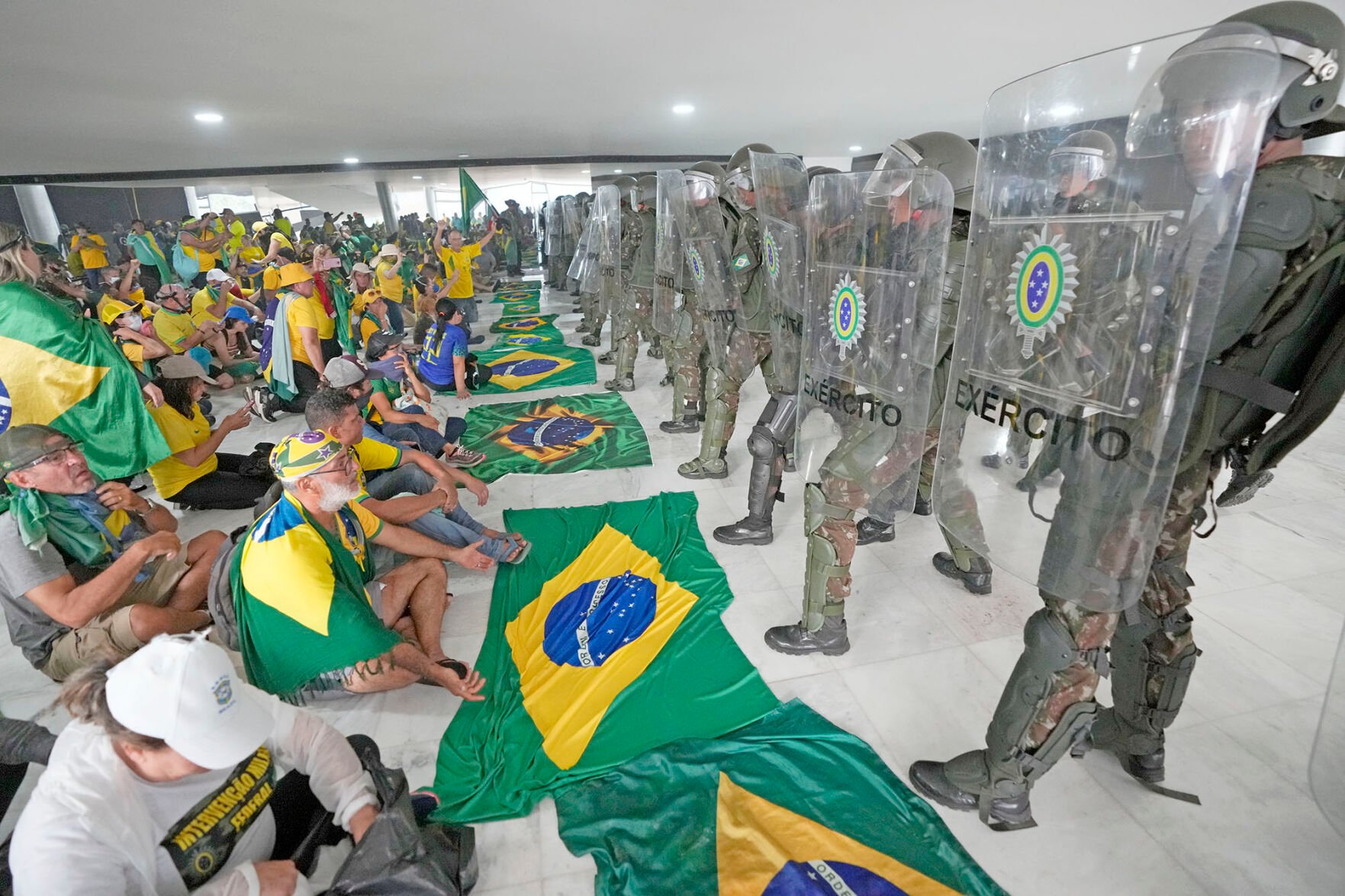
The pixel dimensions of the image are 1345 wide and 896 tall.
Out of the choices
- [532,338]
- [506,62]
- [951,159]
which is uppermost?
[506,62]

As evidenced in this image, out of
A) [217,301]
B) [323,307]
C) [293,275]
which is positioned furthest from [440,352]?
[217,301]

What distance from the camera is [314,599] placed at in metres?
1.77

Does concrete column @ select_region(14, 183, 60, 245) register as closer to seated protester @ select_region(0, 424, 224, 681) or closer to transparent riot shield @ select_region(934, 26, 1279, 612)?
seated protester @ select_region(0, 424, 224, 681)

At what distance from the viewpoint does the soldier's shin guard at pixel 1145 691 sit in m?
1.54

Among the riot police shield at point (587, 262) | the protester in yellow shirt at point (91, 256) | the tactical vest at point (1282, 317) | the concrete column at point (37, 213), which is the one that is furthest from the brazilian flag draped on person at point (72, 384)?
the concrete column at point (37, 213)

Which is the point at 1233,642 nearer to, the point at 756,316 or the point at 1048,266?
the point at 1048,266

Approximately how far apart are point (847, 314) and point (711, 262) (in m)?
1.58

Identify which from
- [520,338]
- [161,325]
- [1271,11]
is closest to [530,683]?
[1271,11]

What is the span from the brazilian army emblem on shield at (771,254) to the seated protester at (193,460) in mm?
2999

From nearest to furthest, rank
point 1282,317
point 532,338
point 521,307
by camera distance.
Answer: point 1282,317
point 532,338
point 521,307

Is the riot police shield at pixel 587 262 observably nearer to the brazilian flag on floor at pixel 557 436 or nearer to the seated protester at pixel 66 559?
the brazilian flag on floor at pixel 557 436

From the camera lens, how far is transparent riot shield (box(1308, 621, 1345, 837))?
0.98 m

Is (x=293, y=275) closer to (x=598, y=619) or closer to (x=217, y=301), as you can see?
(x=217, y=301)

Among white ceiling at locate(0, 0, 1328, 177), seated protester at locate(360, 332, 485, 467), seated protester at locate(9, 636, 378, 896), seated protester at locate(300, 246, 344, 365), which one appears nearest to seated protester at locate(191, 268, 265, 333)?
white ceiling at locate(0, 0, 1328, 177)
